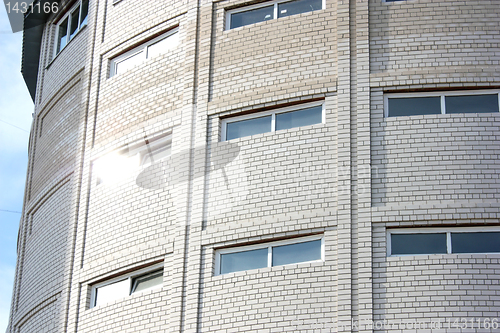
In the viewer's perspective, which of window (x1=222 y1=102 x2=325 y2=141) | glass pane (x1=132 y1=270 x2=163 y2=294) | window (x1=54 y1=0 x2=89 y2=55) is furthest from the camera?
window (x1=54 y1=0 x2=89 y2=55)

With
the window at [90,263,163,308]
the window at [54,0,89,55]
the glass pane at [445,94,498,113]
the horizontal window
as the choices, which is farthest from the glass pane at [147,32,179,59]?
the glass pane at [445,94,498,113]

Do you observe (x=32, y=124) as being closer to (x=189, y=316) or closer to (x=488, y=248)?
(x=189, y=316)

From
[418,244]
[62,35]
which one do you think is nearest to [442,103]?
[418,244]

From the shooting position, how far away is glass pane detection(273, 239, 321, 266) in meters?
13.2

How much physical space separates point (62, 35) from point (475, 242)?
1325 centimetres

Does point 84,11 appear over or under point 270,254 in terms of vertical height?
over

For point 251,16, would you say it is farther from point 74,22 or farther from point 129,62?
point 74,22

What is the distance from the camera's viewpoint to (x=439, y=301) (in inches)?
477

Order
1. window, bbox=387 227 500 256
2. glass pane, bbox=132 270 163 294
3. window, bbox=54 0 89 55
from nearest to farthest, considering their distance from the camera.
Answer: window, bbox=387 227 500 256, glass pane, bbox=132 270 163 294, window, bbox=54 0 89 55

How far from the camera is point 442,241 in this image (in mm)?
12906

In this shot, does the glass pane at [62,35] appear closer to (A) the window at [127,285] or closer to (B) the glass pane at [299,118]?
(A) the window at [127,285]

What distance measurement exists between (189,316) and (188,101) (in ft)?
14.6

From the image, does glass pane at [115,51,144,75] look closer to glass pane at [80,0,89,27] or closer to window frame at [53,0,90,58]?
window frame at [53,0,90,58]

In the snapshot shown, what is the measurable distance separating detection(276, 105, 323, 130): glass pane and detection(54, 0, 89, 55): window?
7104 millimetres
